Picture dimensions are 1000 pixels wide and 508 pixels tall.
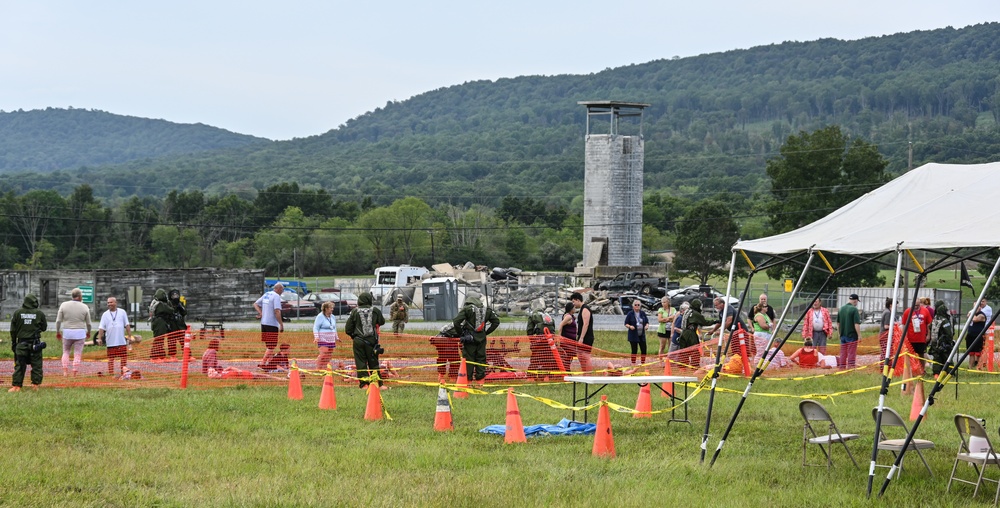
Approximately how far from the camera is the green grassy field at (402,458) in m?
9.65

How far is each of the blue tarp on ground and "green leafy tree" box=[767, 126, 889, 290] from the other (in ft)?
175

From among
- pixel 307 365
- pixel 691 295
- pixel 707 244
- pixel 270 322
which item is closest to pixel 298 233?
pixel 707 244

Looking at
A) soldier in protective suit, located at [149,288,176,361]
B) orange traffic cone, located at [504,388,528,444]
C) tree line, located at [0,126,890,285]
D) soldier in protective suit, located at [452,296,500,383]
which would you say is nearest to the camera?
orange traffic cone, located at [504,388,528,444]

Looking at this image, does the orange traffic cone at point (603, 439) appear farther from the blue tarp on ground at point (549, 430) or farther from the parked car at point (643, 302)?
the parked car at point (643, 302)

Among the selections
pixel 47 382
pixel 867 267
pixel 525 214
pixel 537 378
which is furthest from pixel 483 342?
pixel 525 214

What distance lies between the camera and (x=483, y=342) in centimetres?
1820

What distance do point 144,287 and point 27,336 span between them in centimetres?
3131

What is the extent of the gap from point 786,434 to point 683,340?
7.49 metres

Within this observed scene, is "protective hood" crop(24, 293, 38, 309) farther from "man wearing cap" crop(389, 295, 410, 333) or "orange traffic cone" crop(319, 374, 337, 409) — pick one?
"man wearing cap" crop(389, 295, 410, 333)

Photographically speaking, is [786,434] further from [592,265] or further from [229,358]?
[592,265]

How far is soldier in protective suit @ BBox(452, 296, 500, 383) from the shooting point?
17.8 meters

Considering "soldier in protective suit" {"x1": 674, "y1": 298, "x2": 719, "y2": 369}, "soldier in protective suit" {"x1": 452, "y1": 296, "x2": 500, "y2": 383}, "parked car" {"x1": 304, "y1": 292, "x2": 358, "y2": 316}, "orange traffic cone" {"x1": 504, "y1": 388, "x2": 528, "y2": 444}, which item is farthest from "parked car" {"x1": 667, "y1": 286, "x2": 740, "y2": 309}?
"orange traffic cone" {"x1": 504, "y1": 388, "x2": 528, "y2": 444}

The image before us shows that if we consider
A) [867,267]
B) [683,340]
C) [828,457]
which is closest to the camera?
[828,457]

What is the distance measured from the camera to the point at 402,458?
1149cm
